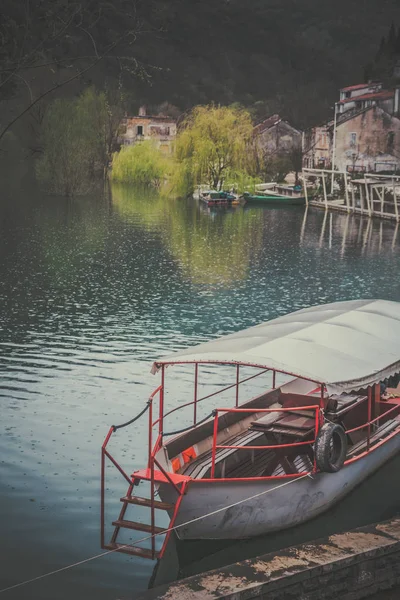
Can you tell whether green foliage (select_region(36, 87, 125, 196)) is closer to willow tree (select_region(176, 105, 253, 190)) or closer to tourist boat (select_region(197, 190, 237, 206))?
willow tree (select_region(176, 105, 253, 190))

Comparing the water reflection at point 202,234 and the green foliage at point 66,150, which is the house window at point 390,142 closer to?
the water reflection at point 202,234

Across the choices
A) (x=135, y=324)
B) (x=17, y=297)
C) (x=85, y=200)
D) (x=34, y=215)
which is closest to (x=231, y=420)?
(x=135, y=324)

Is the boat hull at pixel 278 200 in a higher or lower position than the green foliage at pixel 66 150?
lower

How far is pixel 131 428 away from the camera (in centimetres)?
1426

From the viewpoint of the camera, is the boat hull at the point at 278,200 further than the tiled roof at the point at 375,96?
No

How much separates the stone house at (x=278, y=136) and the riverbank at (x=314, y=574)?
265 feet

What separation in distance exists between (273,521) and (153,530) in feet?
4.67

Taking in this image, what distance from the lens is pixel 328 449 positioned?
1052 centimetres

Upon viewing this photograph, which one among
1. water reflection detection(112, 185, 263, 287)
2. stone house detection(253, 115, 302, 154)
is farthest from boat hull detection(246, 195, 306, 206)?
stone house detection(253, 115, 302, 154)

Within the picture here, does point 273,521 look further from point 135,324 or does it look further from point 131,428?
point 135,324

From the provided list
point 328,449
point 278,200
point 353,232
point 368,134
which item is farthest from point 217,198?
point 328,449

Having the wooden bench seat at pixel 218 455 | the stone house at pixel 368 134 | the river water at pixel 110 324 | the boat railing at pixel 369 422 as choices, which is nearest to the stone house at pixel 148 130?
the stone house at pixel 368 134

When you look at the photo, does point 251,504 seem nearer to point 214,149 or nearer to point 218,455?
point 218,455

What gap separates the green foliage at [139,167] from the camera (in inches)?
3007
